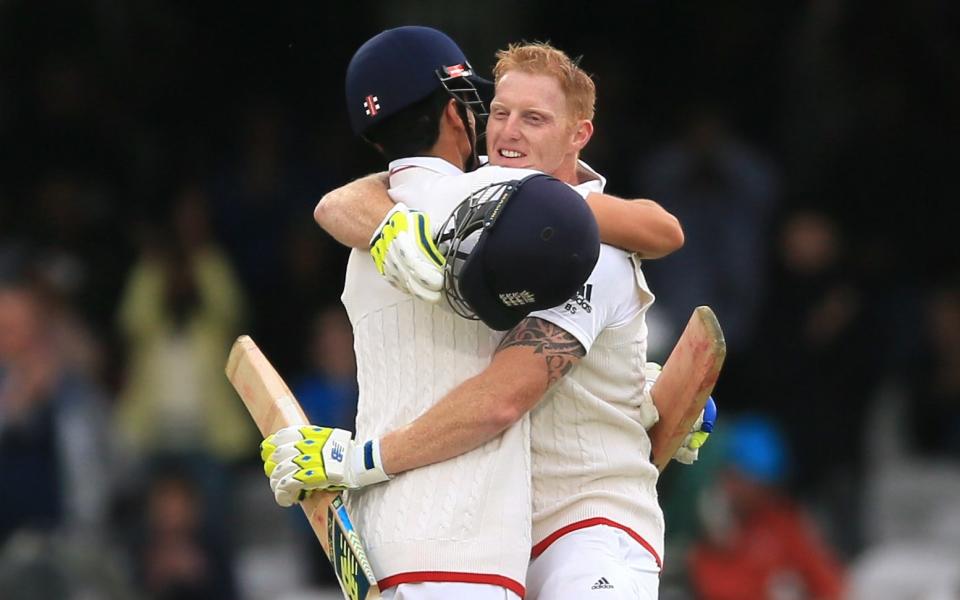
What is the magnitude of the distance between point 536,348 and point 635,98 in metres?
6.35

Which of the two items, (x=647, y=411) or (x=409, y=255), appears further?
(x=647, y=411)

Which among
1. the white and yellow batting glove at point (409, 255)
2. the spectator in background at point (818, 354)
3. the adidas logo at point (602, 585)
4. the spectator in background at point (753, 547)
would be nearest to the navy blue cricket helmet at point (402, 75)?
the white and yellow batting glove at point (409, 255)

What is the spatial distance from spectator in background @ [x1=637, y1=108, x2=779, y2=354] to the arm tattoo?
17.4 feet

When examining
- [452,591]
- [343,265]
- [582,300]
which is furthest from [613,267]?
[343,265]

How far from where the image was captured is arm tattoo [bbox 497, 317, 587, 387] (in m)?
4.16

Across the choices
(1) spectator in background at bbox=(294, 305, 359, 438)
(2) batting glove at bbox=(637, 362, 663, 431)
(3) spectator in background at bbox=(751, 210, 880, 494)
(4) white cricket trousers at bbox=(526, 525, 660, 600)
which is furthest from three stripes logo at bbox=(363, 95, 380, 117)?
(3) spectator in background at bbox=(751, 210, 880, 494)

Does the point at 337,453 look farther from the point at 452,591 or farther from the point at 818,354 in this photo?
the point at 818,354

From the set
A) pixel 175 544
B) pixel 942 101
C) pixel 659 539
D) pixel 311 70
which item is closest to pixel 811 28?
pixel 942 101

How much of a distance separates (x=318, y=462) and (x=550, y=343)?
57 cm

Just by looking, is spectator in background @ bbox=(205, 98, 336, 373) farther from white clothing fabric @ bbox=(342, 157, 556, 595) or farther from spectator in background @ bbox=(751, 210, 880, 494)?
white clothing fabric @ bbox=(342, 157, 556, 595)

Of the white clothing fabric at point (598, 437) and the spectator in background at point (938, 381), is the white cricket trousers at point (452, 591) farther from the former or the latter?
the spectator in background at point (938, 381)

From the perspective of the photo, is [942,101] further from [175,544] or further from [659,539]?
[659,539]

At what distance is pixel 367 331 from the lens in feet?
14.1

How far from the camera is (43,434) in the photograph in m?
8.71
